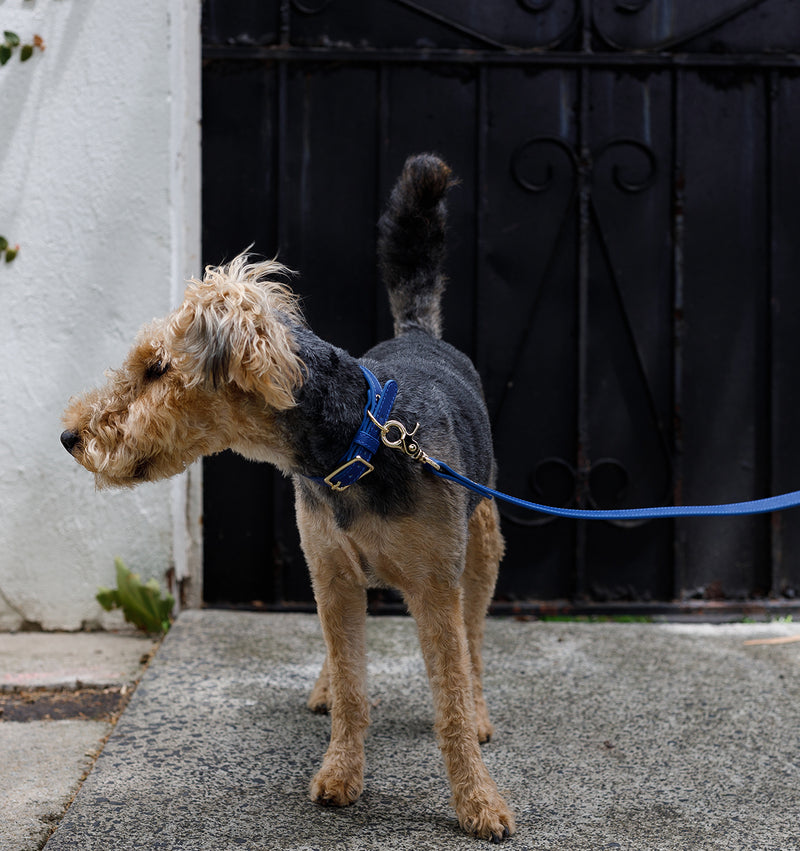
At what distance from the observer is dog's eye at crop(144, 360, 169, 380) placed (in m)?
2.27

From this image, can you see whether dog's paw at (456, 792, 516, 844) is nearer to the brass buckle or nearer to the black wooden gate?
the brass buckle

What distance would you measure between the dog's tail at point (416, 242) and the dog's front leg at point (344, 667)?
1021mm

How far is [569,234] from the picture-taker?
14.6ft

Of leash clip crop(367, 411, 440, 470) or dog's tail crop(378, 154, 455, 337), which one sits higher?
dog's tail crop(378, 154, 455, 337)

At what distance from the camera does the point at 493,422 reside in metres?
4.48

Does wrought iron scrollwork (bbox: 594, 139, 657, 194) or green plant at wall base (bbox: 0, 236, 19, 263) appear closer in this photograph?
green plant at wall base (bbox: 0, 236, 19, 263)


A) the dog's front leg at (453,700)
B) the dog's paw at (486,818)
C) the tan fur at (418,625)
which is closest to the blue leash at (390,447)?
the tan fur at (418,625)

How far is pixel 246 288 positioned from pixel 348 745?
1.38 m

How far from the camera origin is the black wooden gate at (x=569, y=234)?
435 centimetres

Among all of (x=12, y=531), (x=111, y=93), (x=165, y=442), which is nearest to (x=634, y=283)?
(x=111, y=93)

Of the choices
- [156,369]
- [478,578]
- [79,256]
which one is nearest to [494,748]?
[478,578]

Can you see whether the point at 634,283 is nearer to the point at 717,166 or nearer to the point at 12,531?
the point at 717,166

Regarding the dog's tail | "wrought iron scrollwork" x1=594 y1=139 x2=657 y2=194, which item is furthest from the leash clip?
"wrought iron scrollwork" x1=594 y1=139 x2=657 y2=194

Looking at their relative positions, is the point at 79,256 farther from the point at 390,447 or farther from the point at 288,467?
the point at 390,447
